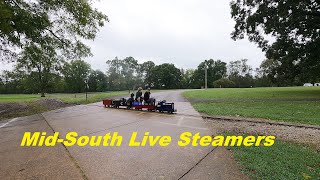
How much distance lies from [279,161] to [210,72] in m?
103

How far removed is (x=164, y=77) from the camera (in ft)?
320

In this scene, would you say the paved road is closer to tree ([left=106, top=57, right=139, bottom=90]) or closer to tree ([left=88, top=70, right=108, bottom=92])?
tree ([left=88, top=70, right=108, bottom=92])

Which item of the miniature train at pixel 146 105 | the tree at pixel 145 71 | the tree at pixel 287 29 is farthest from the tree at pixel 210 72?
the miniature train at pixel 146 105

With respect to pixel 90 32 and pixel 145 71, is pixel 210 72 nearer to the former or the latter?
pixel 145 71

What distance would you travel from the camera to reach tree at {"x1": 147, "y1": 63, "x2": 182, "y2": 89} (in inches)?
3844

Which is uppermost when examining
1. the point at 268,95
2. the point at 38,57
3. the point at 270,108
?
the point at 38,57

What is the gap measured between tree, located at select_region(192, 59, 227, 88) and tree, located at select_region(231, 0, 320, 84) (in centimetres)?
7328

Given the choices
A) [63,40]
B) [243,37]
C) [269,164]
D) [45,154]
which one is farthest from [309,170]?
[243,37]

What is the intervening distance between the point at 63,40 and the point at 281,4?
19041mm

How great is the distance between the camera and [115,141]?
6.80 meters

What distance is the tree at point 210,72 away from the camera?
100250mm
